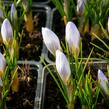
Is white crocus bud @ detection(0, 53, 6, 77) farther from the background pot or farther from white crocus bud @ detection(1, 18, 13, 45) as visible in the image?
the background pot

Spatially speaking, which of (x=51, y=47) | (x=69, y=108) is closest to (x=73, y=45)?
(x=51, y=47)

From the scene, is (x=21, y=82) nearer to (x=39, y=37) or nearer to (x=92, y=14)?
(x=39, y=37)

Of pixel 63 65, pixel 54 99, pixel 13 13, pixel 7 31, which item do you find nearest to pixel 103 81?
pixel 63 65

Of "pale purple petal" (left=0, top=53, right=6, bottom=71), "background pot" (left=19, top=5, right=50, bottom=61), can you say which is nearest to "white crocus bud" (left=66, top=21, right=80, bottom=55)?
"pale purple petal" (left=0, top=53, right=6, bottom=71)

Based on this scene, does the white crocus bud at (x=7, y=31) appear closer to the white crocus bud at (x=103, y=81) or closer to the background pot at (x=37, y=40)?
the background pot at (x=37, y=40)

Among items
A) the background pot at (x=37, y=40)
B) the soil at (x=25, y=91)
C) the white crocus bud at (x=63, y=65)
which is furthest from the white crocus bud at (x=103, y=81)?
the background pot at (x=37, y=40)

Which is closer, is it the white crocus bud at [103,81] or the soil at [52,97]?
the white crocus bud at [103,81]
